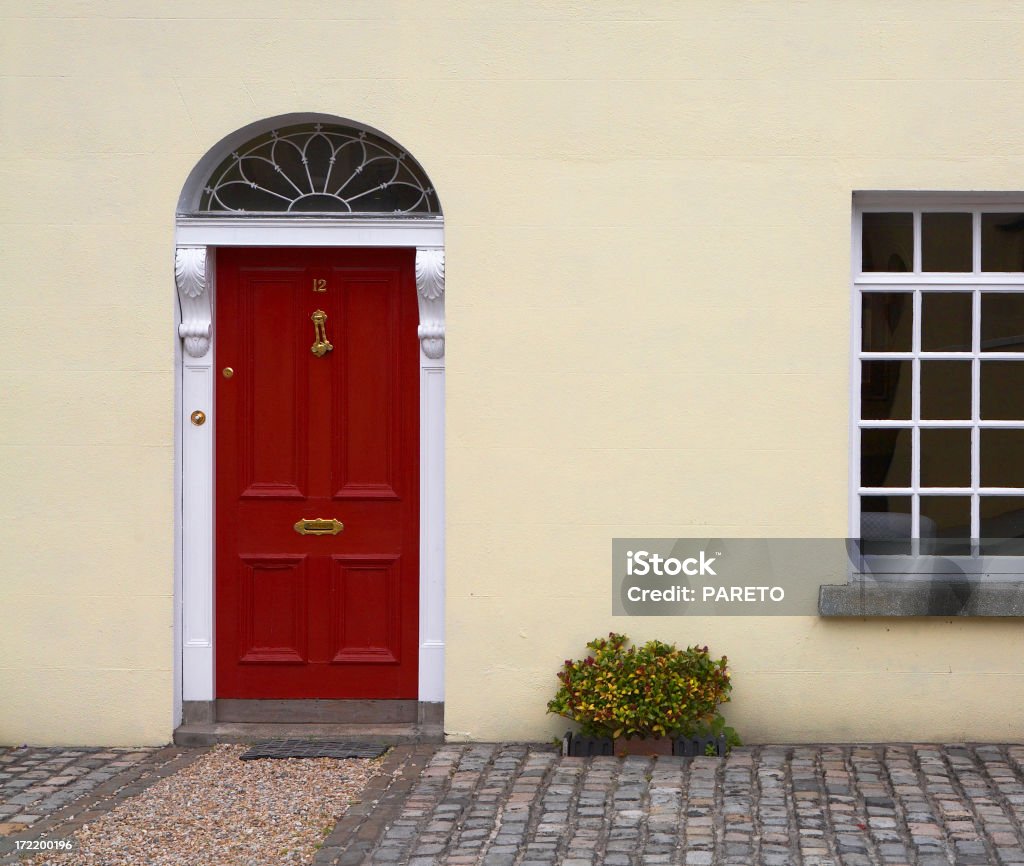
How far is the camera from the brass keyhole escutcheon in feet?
22.6

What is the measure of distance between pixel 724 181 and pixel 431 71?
62.0 inches

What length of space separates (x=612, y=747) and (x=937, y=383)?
2512 mm

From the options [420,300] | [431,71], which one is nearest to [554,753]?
[420,300]

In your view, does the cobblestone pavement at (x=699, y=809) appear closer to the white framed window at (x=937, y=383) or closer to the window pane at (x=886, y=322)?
the white framed window at (x=937, y=383)

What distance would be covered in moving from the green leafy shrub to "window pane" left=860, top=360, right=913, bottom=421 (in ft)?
5.00

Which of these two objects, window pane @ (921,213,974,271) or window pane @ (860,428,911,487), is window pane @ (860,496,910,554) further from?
window pane @ (921,213,974,271)

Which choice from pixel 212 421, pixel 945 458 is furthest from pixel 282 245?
pixel 945 458

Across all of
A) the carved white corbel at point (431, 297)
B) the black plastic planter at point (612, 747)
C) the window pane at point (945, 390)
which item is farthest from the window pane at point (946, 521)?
the carved white corbel at point (431, 297)

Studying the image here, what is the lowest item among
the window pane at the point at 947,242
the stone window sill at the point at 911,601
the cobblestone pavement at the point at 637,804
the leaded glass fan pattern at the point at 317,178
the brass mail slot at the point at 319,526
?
the cobblestone pavement at the point at 637,804

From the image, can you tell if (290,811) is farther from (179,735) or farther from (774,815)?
(774,815)

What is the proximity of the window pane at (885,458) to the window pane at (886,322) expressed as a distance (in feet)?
1.46

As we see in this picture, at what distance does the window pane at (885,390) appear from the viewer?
680 cm

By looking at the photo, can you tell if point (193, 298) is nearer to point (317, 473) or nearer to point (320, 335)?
point (320, 335)

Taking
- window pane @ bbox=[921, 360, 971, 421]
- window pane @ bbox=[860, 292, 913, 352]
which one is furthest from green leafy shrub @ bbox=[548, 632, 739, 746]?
window pane @ bbox=[860, 292, 913, 352]
